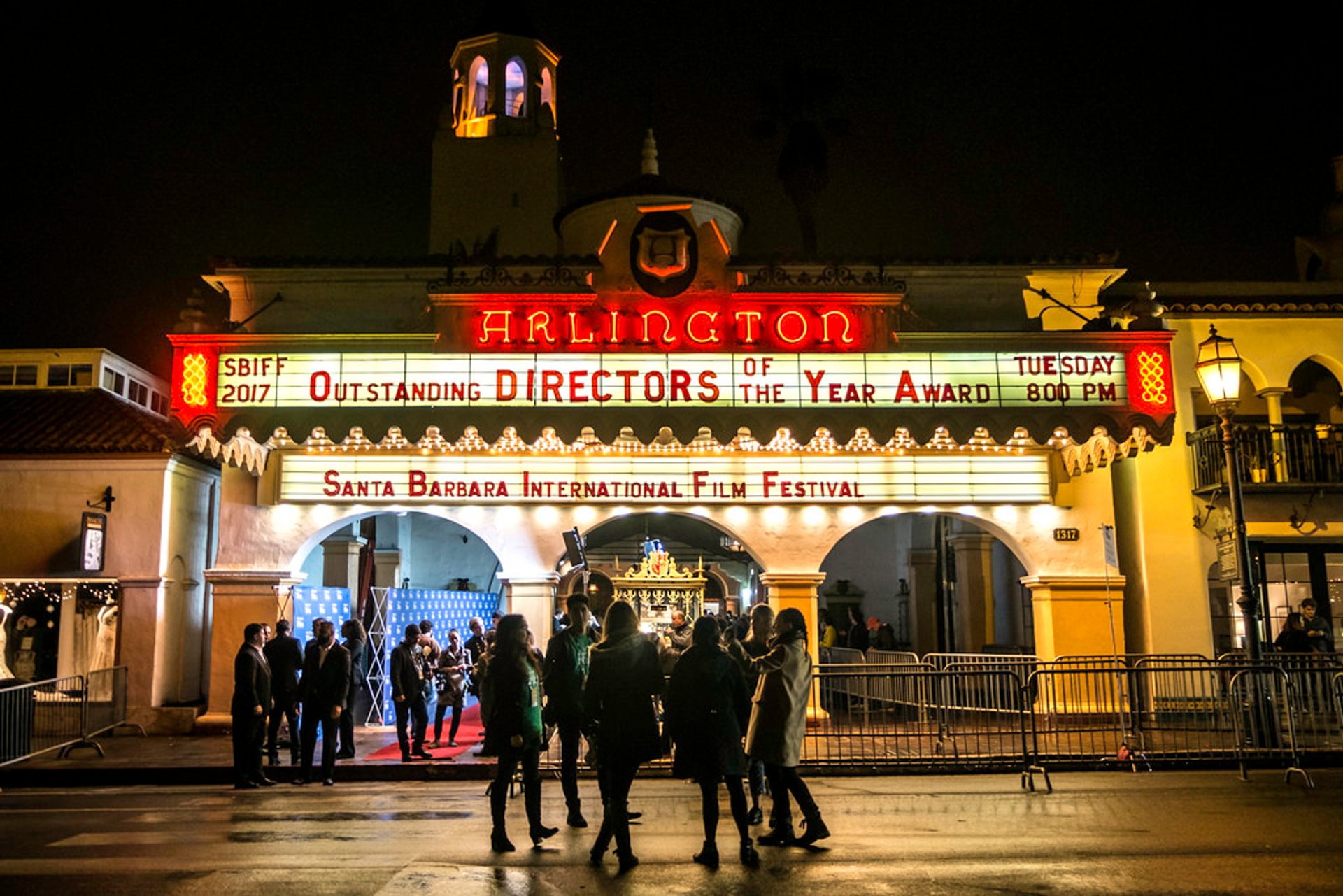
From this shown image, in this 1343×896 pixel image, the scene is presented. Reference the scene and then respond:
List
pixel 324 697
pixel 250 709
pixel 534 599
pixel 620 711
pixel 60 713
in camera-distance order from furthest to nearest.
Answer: pixel 534 599, pixel 60 713, pixel 324 697, pixel 250 709, pixel 620 711

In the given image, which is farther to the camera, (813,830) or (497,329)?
(497,329)

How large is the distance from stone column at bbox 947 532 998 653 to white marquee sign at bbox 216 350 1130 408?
25.1 feet

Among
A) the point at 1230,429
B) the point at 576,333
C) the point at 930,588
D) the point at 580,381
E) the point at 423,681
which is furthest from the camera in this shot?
the point at 930,588

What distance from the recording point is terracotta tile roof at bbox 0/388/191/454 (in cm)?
1755

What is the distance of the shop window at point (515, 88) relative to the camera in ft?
103

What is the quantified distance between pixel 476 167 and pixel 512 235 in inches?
88.6

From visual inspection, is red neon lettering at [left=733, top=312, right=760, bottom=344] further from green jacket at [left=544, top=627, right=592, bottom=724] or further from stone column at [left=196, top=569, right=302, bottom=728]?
stone column at [left=196, top=569, right=302, bottom=728]

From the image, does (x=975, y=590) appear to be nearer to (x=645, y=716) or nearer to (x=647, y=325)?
(x=647, y=325)

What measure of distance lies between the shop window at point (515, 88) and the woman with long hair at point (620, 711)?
25.7 meters

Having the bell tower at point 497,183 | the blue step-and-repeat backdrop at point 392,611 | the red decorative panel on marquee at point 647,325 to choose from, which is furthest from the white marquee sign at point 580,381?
the bell tower at point 497,183

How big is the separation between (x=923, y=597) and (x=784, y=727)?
18.2 meters

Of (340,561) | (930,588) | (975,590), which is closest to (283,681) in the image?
(340,561)

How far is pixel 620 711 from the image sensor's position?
8.00 m

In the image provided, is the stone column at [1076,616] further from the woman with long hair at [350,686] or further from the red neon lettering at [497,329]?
the woman with long hair at [350,686]
